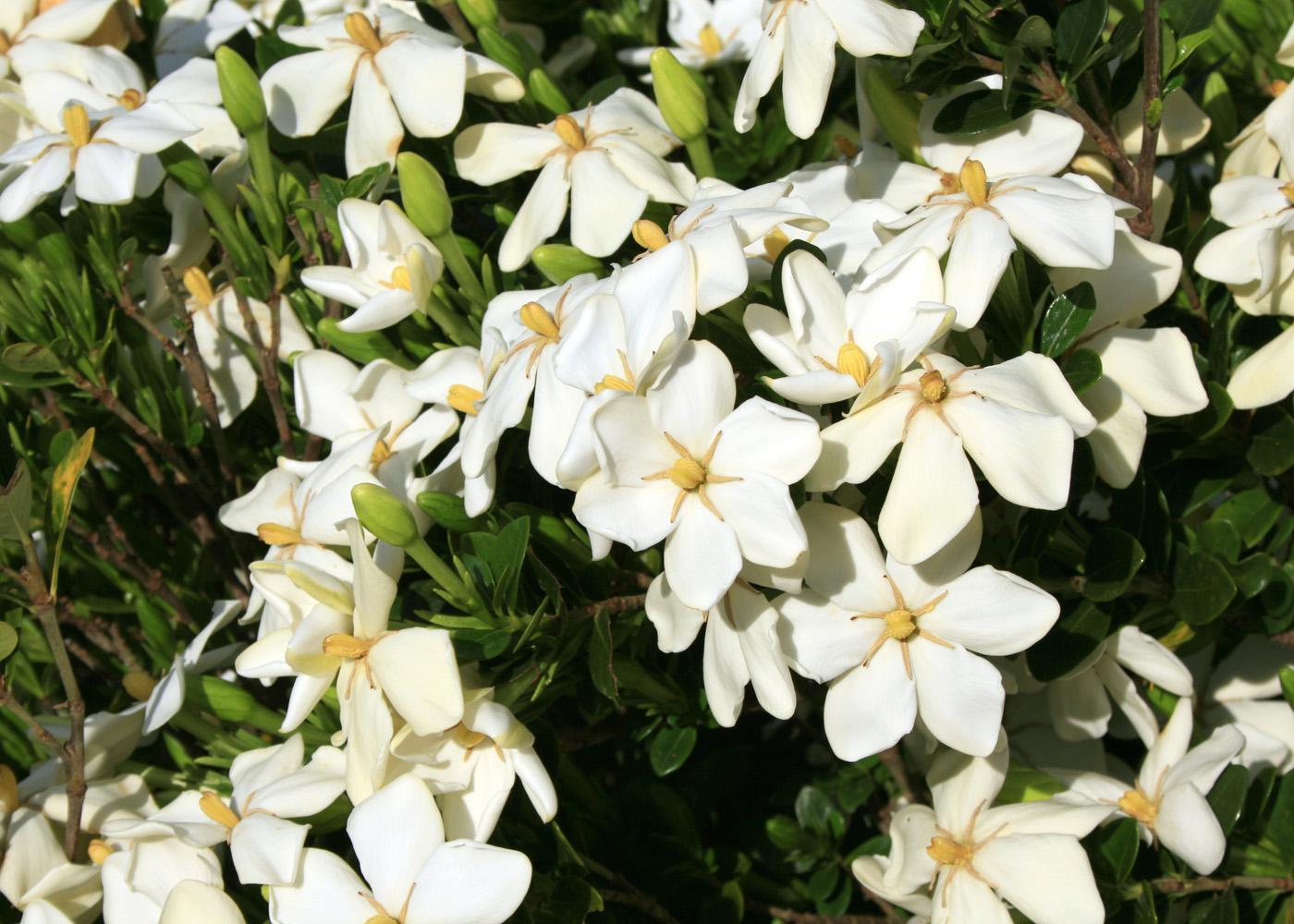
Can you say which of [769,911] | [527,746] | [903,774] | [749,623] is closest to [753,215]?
[749,623]

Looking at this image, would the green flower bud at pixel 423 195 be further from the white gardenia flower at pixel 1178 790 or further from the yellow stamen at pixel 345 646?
the white gardenia flower at pixel 1178 790

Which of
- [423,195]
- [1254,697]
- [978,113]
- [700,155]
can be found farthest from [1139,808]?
[423,195]

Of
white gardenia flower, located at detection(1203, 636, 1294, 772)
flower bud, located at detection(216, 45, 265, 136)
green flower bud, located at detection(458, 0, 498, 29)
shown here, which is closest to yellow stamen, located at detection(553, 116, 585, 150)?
green flower bud, located at detection(458, 0, 498, 29)

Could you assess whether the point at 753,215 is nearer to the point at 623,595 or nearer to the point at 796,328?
the point at 796,328

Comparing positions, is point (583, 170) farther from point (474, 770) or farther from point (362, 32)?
point (474, 770)

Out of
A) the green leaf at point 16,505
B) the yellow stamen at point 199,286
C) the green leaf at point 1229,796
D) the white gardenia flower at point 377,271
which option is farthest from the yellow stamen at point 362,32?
the green leaf at point 1229,796
